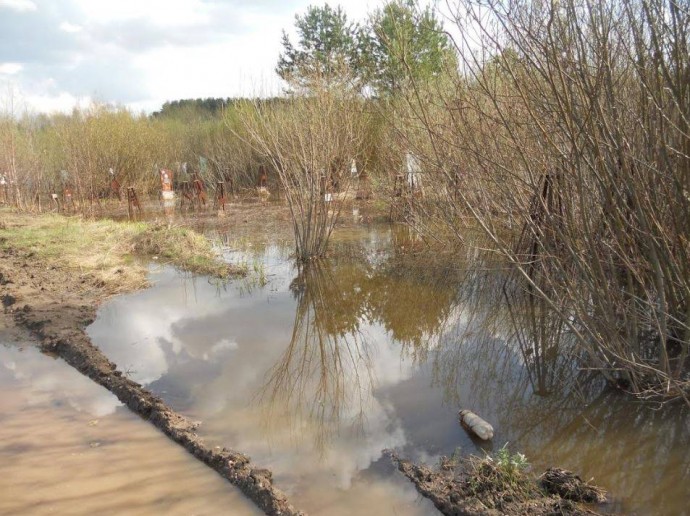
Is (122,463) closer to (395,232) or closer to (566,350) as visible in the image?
(566,350)

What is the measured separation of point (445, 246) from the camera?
32.0ft

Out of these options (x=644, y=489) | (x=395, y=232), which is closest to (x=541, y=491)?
(x=644, y=489)

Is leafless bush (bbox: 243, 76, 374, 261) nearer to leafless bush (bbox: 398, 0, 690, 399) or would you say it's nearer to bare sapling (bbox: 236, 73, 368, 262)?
bare sapling (bbox: 236, 73, 368, 262)

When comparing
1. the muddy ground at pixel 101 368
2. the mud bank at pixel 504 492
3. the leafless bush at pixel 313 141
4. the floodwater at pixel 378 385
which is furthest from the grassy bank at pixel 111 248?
the mud bank at pixel 504 492

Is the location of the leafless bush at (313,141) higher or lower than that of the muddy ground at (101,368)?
higher

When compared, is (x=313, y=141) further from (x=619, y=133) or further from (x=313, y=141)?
(x=619, y=133)

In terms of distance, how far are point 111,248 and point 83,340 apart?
506 centimetres

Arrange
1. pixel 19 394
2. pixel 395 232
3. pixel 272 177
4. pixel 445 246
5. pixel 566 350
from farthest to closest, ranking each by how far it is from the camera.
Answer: pixel 272 177 → pixel 395 232 → pixel 445 246 → pixel 566 350 → pixel 19 394

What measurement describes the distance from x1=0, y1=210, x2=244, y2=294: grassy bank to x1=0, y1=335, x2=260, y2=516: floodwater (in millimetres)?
3522

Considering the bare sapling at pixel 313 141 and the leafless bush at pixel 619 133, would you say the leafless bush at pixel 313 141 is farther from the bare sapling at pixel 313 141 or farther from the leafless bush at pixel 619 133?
the leafless bush at pixel 619 133

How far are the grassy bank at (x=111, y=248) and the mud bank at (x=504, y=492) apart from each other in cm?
590

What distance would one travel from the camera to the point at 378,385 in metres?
4.68

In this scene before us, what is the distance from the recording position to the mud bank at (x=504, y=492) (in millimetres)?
2914

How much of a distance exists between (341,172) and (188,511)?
21.2ft
